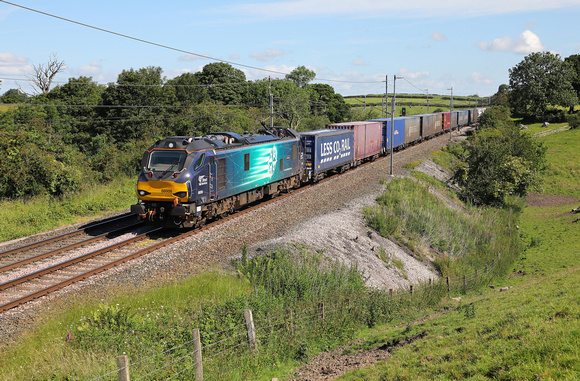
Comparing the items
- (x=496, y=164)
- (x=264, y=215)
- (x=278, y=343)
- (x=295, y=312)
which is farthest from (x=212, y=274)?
(x=496, y=164)

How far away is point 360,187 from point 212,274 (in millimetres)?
19786

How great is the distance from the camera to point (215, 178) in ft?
70.3

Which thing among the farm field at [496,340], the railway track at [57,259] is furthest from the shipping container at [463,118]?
the railway track at [57,259]

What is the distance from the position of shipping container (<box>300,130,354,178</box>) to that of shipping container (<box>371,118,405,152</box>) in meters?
11.4

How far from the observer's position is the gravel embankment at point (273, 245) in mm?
14172

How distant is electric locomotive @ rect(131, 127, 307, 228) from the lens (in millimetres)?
19750

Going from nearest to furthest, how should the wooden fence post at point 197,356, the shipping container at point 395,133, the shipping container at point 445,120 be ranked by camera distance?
the wooden fence post at point 197,356 → the shipping container at point 395,133 → the shipping container at point 445,120

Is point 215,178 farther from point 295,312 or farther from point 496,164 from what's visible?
point 496,164

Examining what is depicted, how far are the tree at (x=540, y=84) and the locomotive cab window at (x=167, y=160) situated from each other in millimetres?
119135

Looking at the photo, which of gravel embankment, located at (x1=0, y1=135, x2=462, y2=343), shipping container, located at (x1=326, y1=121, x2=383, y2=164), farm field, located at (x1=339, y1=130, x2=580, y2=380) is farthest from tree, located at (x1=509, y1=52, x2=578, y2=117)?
farm field, located at (x1=339, y1=130, x2=580, y2=380)

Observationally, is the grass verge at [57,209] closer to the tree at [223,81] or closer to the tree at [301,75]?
the tree at [223,81]

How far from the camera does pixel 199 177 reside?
66.2 ft

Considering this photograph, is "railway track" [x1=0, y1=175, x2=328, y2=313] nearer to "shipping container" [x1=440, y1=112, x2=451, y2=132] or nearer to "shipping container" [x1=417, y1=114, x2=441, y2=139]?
"shipping container" [x1=417, y1=114, x2=441, y2=139]

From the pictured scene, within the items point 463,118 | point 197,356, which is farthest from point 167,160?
point 463,118
